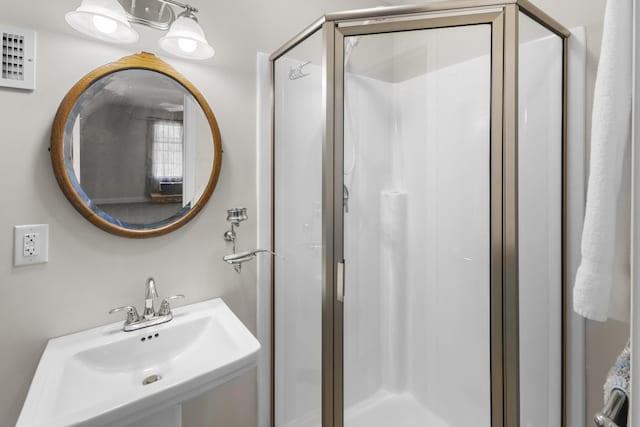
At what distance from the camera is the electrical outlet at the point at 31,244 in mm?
1001

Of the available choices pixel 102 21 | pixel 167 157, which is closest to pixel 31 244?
pixel 167 157

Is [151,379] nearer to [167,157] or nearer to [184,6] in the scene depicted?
[167,157]

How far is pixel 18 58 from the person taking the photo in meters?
0.98

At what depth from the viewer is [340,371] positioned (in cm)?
118

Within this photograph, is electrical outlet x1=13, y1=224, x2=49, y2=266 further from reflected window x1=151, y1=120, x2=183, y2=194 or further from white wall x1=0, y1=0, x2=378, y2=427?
reflected window x1=151, y1=120, x2=183, y2=194

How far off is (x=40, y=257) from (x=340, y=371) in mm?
1065

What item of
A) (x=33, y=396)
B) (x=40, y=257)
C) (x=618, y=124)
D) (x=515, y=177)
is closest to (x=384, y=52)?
(x=515, y=177)

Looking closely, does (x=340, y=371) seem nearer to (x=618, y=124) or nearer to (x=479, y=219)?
(x=479, y=219)

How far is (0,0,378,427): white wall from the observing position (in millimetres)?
1003

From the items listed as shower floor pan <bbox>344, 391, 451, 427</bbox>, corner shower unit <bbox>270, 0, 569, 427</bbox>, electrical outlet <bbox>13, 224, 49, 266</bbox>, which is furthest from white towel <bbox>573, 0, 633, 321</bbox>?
electrical outlet <bbox>13, 224, 49, 266</bbox>

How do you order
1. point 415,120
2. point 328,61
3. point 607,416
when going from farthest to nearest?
point 415,120 → point 328,61 → point 607,416

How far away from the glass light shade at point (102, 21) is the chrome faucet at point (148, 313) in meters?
0.83

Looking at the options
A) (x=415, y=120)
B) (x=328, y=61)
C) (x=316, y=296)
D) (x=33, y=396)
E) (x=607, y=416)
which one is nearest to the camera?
(x=607, y=416)

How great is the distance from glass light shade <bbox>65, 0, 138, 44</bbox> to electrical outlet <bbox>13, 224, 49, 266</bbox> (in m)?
0.64
